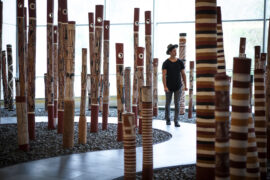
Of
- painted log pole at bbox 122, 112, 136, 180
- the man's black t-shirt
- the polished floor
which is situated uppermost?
the man's black t-shirt

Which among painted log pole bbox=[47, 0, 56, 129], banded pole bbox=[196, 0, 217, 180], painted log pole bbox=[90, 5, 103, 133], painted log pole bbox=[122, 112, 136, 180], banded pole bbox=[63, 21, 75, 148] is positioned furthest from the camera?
painted log pole bbox=[47, 0, 56, 129]

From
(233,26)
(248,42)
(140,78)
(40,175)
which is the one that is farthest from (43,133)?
(233,26)

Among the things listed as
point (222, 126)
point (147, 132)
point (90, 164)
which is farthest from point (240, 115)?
point (90, 164)

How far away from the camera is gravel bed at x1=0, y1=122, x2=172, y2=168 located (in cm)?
455

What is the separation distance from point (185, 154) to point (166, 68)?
3.00 meters

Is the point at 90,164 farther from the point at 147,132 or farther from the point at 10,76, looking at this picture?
the point at 10,76

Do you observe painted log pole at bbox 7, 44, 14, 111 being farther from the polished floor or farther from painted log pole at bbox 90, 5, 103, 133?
the polished floor

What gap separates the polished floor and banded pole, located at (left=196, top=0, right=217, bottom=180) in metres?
1.27

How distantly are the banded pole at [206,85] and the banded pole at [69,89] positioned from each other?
2.47m

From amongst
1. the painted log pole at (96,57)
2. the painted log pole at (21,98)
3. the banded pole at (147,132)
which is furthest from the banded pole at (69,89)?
the banded pole at (147,132)

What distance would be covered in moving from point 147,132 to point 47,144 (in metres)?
A: 2.62

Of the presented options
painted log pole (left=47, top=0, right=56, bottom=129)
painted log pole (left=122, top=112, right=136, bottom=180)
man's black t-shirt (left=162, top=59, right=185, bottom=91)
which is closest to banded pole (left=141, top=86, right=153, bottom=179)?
painted log pole (left=122, top=112, right=136, bottom=180)

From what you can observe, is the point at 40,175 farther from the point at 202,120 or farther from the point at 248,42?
the point at 248,42

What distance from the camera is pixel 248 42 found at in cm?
1950
